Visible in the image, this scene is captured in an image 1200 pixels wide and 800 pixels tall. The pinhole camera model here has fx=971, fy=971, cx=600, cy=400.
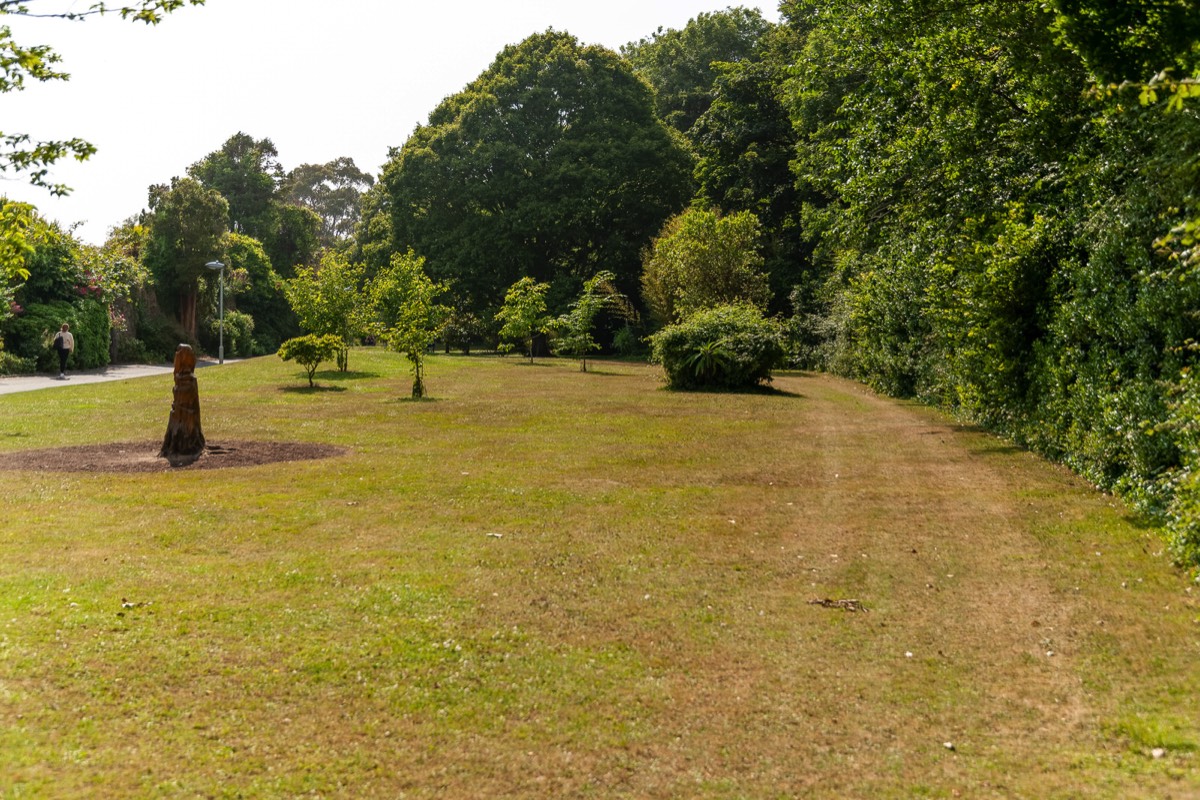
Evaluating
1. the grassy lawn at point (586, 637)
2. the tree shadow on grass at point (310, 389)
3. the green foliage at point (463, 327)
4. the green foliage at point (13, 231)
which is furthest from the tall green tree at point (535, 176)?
the green foliage at point (13, 231)

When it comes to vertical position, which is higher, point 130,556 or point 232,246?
point 232,246

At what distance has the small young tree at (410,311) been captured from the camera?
80.4 ft

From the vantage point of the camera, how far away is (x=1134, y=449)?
9445mm

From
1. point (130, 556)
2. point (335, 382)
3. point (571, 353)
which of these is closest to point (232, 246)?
point (571, 353)

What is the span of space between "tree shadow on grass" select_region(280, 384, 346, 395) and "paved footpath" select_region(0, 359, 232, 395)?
2922 mm

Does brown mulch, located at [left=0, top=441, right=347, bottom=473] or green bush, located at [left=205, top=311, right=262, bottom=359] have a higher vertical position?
green bush, located at [left=205, top=311, right=262, bottom=359]

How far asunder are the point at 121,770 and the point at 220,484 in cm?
761

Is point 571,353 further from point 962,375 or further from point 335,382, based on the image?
point 962,375

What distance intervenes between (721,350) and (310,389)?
11007mm

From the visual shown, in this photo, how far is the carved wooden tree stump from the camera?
1340cm

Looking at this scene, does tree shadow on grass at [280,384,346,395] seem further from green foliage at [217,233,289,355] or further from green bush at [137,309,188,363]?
green foliage at [217,233,289,355]

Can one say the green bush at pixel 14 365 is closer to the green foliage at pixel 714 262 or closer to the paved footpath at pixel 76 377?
the paved footpath at pixel 76 377

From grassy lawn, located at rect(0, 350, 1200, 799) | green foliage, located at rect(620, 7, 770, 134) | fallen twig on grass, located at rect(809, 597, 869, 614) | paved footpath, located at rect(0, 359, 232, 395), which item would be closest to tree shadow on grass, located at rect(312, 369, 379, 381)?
paved footpath, located at rect(0, 359, 232, 395)

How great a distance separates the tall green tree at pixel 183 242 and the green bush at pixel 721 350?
93.3ft
